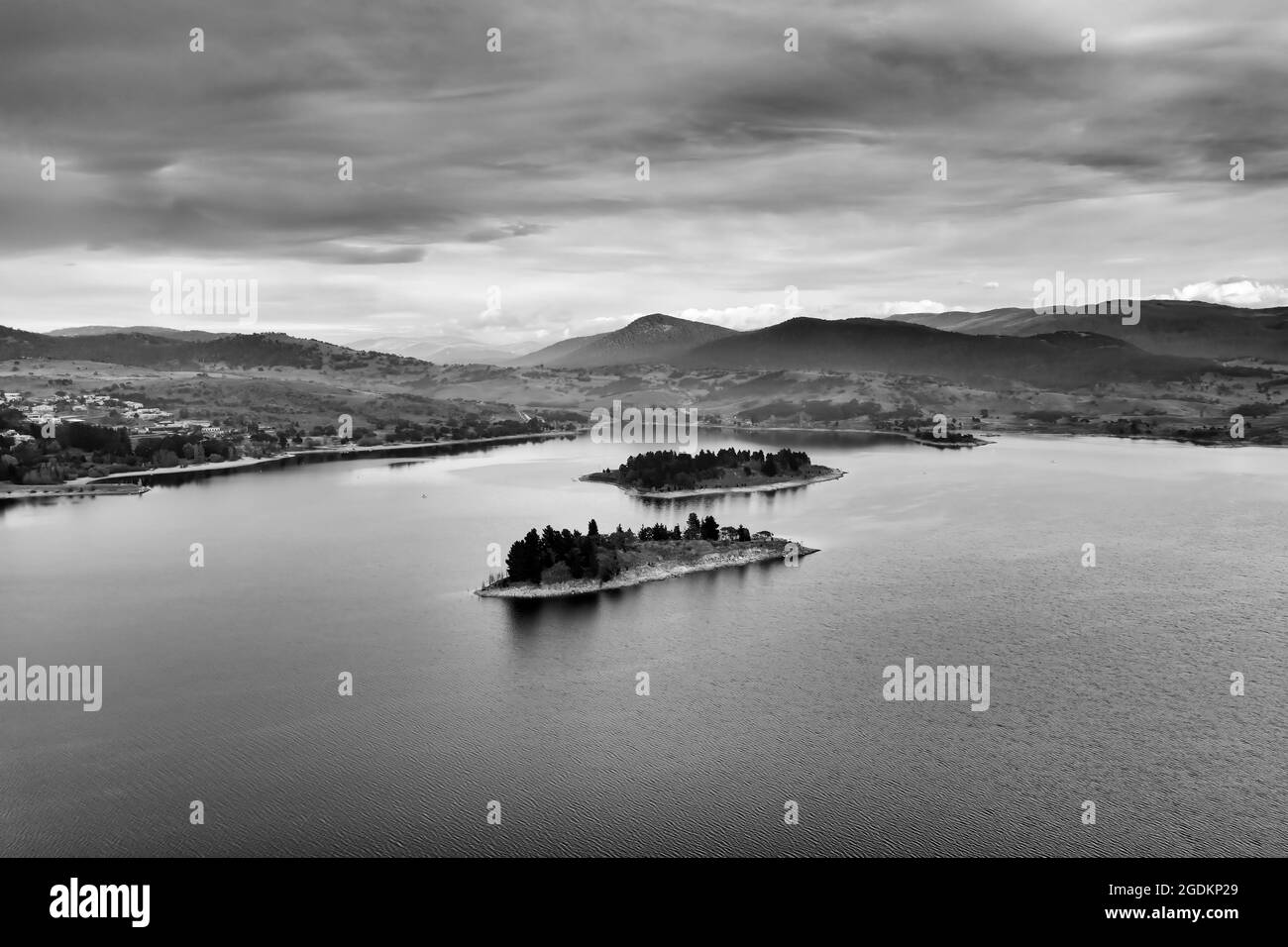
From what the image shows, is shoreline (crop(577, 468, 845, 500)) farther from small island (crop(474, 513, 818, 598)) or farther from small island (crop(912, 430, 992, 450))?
small island (crop(912, 430, 992, 450))

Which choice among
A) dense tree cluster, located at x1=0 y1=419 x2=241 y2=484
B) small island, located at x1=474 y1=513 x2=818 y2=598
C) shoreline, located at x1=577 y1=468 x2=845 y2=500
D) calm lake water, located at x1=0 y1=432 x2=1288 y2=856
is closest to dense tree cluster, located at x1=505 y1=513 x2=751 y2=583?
small island, located at x1=474 y1=513 x2=818 y2=598

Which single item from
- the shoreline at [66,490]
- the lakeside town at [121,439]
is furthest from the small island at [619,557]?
the lakeside town at [121,439]

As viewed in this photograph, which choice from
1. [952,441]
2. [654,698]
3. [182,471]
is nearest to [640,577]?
[654,698]

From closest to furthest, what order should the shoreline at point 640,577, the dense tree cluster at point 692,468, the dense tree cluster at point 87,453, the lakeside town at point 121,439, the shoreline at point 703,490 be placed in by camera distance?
the shoreline at point 640,577 → the shoreline at point 703,490 → the dense tree cluster at point 692,468 → the dense tree cluster at point 87,453 → the lakeside town at point 121,439

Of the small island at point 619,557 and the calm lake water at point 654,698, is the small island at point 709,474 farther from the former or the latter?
the small island at point 619,557
